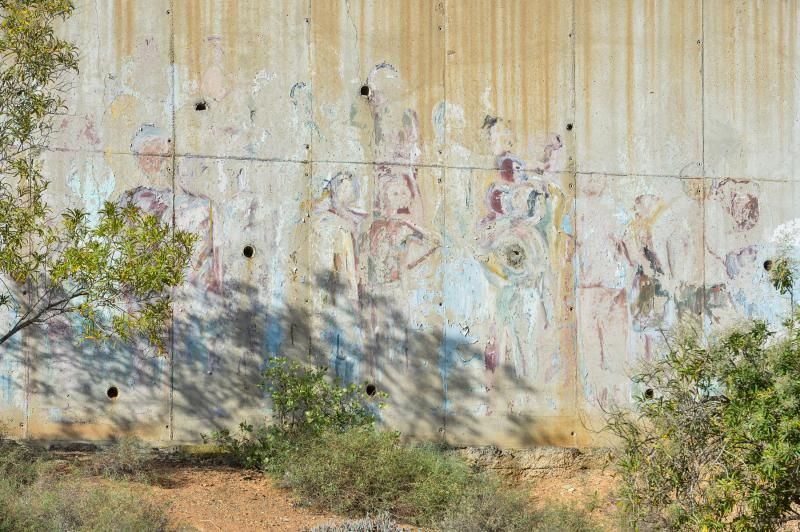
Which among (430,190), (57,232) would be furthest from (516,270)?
(57,232)

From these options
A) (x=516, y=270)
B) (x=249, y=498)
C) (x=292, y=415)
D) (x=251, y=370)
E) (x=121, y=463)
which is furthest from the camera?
(x=516, y=270)

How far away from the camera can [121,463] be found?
8.70m

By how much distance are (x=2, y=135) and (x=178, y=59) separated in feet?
6.37

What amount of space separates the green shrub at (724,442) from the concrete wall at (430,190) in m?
3.15

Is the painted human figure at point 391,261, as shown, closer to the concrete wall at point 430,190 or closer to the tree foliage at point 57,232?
the concrete wall at point 430,190

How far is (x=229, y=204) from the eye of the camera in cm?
963

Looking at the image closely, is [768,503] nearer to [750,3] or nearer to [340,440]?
[340,440]

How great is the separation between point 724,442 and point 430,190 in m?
4.37

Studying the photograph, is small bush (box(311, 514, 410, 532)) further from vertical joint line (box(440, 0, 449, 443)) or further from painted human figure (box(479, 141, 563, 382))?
painted human figure (box(479, 141, 563, 382))

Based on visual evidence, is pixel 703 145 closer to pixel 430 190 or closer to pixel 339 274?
pixel 430 190

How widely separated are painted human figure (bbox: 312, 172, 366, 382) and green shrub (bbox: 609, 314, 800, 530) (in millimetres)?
3428

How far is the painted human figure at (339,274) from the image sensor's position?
9.67 meters

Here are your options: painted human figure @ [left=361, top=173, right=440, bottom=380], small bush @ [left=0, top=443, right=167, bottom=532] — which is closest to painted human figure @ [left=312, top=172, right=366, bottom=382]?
painted human figure @ [left=361, top=173, right=440, bottom=380]

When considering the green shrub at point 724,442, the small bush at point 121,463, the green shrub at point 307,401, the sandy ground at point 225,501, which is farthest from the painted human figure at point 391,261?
the green shrub at point 724,442
